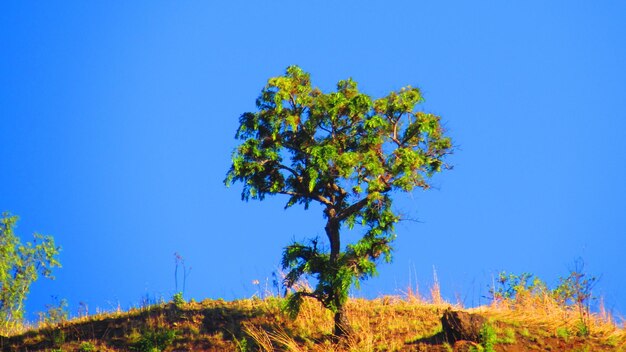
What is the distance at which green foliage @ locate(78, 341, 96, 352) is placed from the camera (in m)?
17.3

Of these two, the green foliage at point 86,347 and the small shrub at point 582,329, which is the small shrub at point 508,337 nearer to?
the small shrub at point 582,329

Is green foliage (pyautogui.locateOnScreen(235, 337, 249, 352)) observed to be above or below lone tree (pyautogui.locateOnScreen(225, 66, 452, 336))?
below

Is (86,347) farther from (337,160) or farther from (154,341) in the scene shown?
(337,160)

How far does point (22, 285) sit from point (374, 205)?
21.4 metres

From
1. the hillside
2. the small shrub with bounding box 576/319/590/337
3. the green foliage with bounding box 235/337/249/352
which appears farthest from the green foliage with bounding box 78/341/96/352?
the small shrub with bounding box 576/319/590/337

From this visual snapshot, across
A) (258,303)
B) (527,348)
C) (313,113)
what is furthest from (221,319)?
(527,348)

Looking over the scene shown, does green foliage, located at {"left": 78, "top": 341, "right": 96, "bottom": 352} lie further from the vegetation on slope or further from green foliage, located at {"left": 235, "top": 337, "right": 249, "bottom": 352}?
green foliage, located at {"left": 235, "top": 337, "right": 249, "bottom": 352}

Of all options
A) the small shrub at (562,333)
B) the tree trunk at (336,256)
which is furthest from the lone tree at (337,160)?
the small shrub at (562,333)

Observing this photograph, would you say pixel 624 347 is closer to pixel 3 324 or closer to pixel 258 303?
pixel 258 303

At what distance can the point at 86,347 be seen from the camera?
17.4 metres

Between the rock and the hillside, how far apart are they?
124 millimetres

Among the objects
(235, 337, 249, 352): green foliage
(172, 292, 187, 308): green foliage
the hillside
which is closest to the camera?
the hillside

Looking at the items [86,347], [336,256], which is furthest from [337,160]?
[86,347]

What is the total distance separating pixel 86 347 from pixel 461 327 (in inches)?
393
